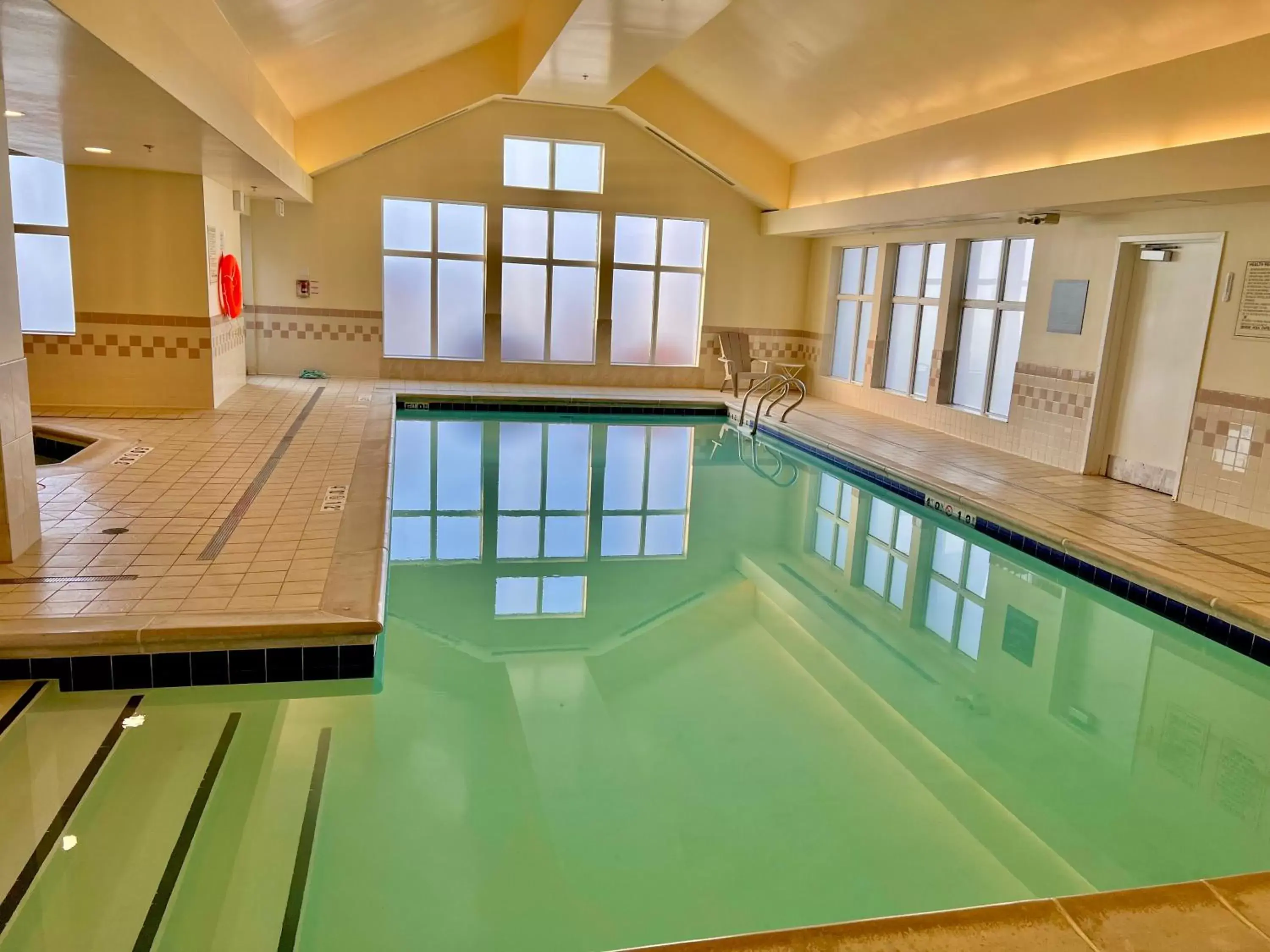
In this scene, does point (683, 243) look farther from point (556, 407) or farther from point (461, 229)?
point (556, 407)

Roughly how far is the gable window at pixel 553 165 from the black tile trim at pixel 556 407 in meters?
2.78

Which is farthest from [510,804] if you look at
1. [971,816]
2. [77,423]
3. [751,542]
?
[77,423]

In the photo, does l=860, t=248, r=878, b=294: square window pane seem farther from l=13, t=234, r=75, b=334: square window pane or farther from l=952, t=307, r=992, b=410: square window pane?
l=13, t=234, r=75, b=334: square window pane

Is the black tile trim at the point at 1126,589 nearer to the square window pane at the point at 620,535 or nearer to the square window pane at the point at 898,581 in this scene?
the square window pane at the point at 898,581

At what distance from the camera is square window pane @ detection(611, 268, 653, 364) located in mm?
11109

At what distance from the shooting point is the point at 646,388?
36.0 ft

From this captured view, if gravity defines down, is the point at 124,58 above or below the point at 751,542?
above

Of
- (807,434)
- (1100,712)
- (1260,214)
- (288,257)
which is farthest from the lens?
(288,257)

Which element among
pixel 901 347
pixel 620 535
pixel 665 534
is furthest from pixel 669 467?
pixel 901 347

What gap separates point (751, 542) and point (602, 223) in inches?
253

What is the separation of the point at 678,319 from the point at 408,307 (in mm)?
3355

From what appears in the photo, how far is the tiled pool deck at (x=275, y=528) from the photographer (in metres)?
3.14

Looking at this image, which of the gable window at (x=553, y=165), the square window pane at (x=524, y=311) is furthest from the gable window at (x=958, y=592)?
the gable window at (x=553, y=165)

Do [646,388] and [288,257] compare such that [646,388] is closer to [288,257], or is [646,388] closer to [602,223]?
[602,223]
